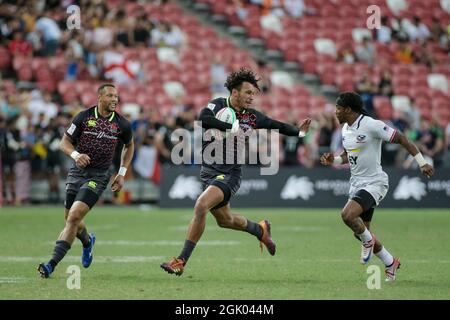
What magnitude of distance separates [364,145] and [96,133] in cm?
333

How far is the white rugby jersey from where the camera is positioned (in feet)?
39.8

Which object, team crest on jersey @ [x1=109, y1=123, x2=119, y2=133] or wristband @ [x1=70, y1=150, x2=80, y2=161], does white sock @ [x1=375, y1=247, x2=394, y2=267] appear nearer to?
team crest on jersey @ [x1=109, y1=123, x2=119, y2=133]

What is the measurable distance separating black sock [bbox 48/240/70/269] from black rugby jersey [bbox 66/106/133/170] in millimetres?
1163

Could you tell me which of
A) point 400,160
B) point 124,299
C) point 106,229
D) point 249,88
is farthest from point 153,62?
point 124,299

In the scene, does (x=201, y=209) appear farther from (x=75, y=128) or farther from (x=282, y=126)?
(x=75, y=128)

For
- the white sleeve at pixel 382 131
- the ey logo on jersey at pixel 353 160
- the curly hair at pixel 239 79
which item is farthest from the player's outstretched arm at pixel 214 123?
the white sleeve at pixel 382 131

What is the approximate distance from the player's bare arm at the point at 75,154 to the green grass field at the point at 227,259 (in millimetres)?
1370

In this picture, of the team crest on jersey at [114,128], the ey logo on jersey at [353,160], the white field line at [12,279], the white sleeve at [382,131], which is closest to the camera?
the white field line at [12,279]

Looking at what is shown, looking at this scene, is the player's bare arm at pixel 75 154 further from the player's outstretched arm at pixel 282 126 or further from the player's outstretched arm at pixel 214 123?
the player's outstretched arm at pixel 282 126

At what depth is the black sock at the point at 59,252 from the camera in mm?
11680

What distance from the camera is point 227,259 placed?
14453 millimetres

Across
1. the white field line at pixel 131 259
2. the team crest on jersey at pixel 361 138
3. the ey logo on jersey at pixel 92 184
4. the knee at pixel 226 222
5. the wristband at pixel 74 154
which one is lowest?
the white field line at pixel 131 259

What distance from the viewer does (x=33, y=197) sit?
88.2 feet
